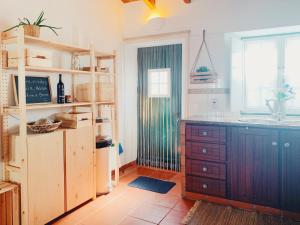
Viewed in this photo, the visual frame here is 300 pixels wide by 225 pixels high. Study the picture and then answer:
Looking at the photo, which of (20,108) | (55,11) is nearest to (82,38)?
(55,11)

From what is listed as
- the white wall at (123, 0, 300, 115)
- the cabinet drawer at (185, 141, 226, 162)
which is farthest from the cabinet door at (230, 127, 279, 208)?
the white wall at (123, 0, 300, 115)

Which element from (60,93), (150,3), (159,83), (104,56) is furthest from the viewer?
(159,83)

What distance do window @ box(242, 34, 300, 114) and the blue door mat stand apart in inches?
56.6

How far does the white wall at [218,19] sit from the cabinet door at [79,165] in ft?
4.75

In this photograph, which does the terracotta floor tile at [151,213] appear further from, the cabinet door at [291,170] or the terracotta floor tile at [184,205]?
the cabinet door at [291,170]

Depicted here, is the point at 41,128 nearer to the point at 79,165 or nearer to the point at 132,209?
the point at 79,165

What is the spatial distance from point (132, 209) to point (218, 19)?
2.47 metres

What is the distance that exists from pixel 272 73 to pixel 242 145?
116cm

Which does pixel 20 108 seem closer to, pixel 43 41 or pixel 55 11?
pixel 43 41

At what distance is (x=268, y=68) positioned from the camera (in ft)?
10.5

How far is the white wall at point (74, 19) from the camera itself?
241 cm

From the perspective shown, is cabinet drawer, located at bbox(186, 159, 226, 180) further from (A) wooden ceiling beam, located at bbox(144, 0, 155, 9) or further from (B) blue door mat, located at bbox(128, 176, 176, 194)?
(A) wooden ceiling beam, located at bbox(144, 0, 155, 9)

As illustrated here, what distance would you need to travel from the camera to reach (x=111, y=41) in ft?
12.1

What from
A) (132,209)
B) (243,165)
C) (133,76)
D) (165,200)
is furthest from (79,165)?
(133,76)
